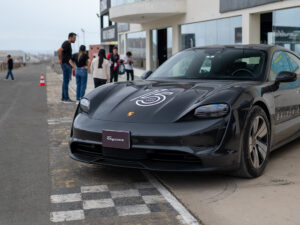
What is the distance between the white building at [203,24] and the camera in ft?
45.9

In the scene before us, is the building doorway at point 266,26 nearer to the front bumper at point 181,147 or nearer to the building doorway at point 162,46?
the building doorway at point 162,46

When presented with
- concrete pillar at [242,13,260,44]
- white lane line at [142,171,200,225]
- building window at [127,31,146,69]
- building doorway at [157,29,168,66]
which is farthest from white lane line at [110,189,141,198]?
building window at [127,31,146,69]

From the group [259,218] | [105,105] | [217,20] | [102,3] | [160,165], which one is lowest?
[259,218]

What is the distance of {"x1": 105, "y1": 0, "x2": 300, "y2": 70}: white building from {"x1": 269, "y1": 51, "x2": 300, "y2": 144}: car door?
8.29 meters

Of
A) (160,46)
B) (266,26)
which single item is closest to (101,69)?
(266,26)

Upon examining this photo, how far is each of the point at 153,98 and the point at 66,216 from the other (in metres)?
1.54

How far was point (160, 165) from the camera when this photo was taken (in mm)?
3998

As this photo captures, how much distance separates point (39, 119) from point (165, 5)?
1346cm

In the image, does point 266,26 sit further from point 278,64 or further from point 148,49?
point 148,49

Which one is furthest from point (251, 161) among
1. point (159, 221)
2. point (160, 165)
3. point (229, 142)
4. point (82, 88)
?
point (82, 88)

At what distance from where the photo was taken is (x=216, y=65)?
5.23 m

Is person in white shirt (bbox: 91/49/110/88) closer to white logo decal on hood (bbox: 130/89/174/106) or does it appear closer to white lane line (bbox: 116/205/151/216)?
white logo decal on hood (bbox: 130/89/174/106)

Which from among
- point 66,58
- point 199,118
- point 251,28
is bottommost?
point 199,118

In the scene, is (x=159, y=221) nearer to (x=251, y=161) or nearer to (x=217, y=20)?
(x=251, y=161)
